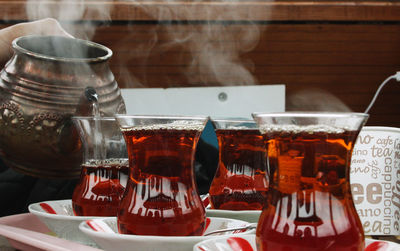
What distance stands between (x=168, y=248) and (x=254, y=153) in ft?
1.13

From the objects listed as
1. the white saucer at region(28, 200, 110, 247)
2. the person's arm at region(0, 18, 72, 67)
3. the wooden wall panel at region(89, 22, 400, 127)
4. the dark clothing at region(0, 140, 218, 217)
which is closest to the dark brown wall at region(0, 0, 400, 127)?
the wooden wall panel at region(89, 22, 400, 127)

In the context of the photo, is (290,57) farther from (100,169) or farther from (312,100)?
(100,169)

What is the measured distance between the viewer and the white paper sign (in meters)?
0.75

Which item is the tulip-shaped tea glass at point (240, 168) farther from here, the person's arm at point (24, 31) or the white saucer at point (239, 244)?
the person's arm at point (24, 31)

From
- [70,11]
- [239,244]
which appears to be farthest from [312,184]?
[70,11]

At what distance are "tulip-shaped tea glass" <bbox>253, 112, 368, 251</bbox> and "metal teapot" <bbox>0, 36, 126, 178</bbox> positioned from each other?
578mm

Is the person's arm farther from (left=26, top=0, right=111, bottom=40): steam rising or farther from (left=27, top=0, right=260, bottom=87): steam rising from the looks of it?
(left=27, top=0, right=260, bottom=87): steam rising

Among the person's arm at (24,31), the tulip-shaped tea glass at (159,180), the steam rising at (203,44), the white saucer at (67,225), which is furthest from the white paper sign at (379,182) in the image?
the steam rising at (203,44)

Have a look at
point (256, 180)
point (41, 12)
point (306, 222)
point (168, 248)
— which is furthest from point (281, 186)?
point (41, 12)

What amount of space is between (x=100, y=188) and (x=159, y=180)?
219mm

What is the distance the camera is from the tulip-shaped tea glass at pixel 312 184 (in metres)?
0.56

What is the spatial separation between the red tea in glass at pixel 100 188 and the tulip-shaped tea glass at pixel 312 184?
0.38 m

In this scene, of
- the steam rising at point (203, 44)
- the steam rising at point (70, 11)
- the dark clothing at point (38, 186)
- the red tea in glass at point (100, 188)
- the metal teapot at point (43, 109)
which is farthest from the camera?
the steam rising at point (203, 44)

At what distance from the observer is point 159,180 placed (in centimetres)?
72
